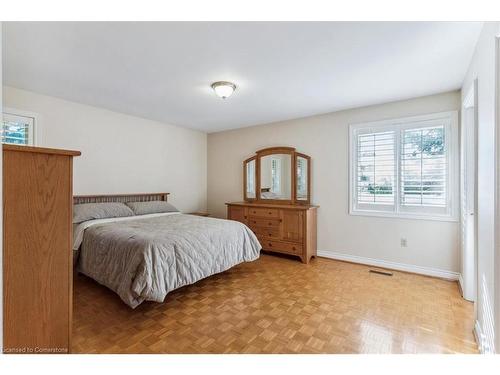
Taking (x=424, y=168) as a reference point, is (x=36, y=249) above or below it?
below

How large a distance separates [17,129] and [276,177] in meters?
3.62

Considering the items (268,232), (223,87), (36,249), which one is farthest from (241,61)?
(268,232)

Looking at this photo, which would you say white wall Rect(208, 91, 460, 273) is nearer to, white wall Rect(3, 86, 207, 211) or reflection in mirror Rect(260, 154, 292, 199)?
reflection in mirror Rect(260, 154, 292, 199)

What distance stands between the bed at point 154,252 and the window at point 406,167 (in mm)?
1870

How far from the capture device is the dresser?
3.90 m

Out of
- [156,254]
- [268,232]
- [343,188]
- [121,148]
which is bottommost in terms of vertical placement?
[268,232]

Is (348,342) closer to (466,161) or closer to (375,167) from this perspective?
(466,161)

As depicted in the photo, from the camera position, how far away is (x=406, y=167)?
11.3 ft

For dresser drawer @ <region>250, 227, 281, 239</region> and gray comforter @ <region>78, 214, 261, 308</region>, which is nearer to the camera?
gray comforter @ <region>78, 214, 261, 308</region>

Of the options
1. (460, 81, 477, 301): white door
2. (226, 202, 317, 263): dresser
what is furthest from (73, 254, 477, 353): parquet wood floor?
(226, 202, 317, 263): dresser

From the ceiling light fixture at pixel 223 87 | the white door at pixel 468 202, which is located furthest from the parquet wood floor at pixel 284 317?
the ceiling light fixture at pixel 223 87

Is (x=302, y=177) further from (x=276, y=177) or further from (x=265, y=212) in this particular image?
(x=265, y=212)
